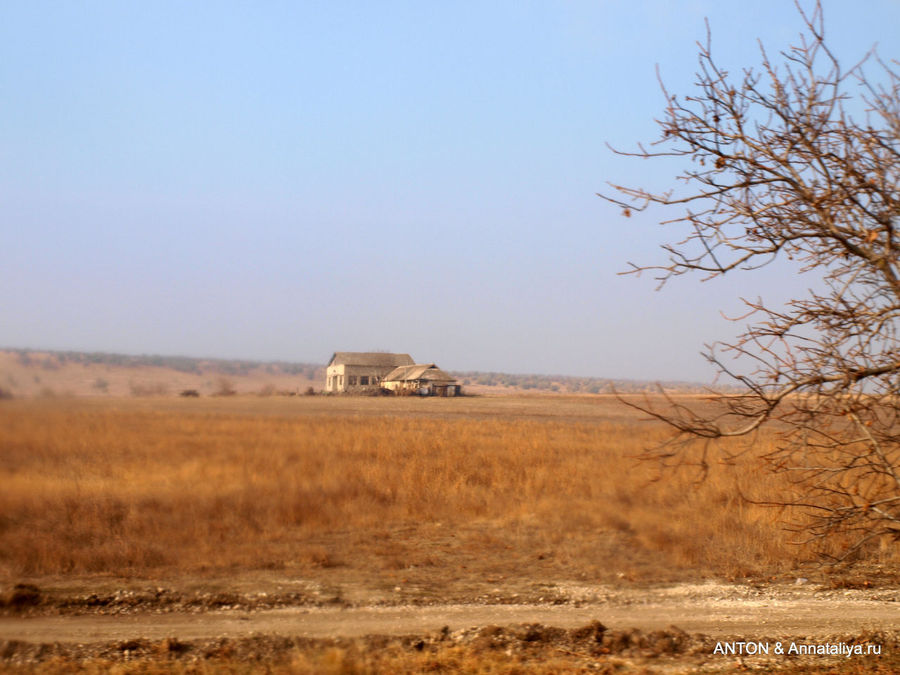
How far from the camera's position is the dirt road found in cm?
922

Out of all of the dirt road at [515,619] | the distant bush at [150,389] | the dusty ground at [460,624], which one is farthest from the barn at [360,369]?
the dirt road at [515,619]

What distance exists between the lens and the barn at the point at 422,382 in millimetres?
79750

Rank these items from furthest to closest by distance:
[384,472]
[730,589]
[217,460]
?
[384,472] → [217,460] → [730,589]

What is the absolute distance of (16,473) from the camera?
12.8m

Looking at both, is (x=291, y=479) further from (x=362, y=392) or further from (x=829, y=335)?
(x=362, y=392)

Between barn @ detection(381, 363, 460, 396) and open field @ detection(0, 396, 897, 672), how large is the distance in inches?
2345

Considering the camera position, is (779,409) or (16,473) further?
(16,473)

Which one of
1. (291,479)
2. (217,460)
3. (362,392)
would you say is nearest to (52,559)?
(217,460)

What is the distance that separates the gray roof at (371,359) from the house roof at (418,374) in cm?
186

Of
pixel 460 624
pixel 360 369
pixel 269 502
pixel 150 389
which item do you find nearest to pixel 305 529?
pixel 269 502

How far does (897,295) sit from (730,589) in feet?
24.9

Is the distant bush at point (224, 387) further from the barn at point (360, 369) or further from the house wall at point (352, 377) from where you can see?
the house wall at point (352, 377)

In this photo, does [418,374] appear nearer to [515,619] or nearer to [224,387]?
[224,387]

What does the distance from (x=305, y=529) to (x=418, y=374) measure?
6588cm
